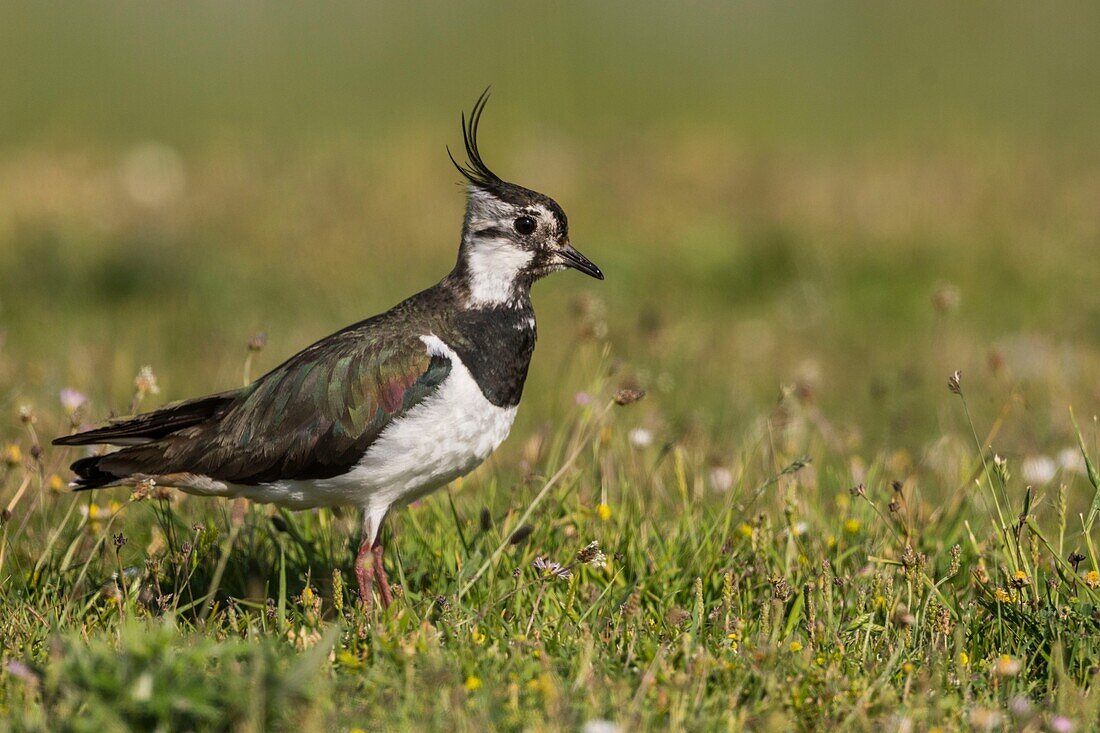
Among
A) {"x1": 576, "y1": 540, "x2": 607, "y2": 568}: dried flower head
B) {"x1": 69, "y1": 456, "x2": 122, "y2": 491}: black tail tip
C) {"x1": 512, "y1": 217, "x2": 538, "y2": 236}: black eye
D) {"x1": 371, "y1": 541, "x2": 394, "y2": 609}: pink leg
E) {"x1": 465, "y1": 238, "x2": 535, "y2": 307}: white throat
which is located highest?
{"x1": 512, "y1": 217, "x2": 538, "y2": 236}: black eye

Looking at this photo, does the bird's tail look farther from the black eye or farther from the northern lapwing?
the black eye

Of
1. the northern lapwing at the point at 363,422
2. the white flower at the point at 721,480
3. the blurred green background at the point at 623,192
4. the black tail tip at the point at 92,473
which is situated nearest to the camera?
the northern lapwing at the point at 363,422

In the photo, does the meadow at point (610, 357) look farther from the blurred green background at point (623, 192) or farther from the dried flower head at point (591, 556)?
the dried flower head at point (591, 556)

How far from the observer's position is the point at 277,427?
200 inches

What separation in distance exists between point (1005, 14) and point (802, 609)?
58.3 ft

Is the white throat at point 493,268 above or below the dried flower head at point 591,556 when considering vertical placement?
above

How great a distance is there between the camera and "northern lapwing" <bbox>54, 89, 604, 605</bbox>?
16.3 feet

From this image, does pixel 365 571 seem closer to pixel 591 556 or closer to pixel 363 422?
pixel 363 422

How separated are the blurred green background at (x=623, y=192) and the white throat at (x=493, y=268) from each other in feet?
1.50

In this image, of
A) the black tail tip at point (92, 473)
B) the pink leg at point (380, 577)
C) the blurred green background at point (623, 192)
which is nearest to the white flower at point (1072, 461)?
the blurred green background at point (623, 192)

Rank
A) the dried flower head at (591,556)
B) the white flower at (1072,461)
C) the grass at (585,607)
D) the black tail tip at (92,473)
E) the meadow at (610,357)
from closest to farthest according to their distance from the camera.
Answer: the grass at (585,607) < the meadow at (610,357) < the dried flower head at (591,556) < the black tail tip at (92,473) < the white flower at (1072,461)

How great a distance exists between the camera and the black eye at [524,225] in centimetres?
561

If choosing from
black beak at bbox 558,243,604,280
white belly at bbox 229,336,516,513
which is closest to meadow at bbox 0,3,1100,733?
white belly at bbox 229,336,516,513

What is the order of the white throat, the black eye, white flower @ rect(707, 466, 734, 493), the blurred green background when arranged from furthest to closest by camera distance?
the blurred green background, white flower @ rect(707, 466, 734, 493), the black eye, the white throat
